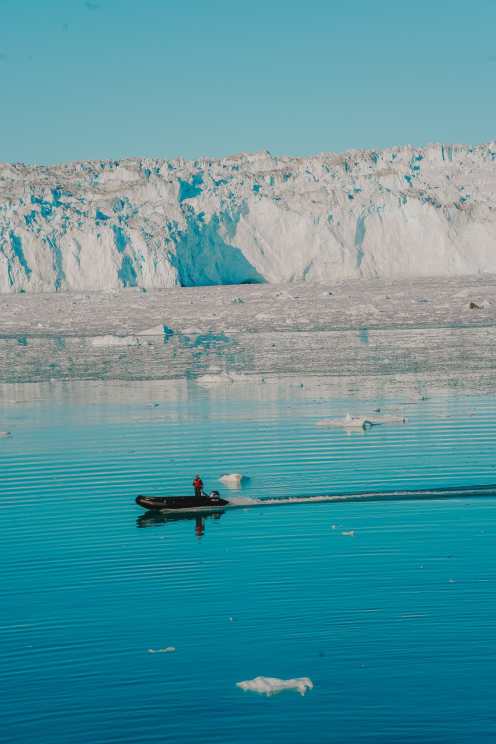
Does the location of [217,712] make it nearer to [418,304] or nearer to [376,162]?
[418,304]

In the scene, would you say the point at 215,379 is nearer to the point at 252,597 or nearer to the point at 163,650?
the point at 252,597

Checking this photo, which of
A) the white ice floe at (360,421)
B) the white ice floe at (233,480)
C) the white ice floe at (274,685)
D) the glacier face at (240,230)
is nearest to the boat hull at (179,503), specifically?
the white ice floe at (233,480)

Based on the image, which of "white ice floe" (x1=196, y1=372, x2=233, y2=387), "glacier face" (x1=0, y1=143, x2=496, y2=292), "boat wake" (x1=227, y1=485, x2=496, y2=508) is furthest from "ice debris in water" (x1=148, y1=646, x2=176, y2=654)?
"glacier face" (x1=0, y1=143, x2=496, y2=292)

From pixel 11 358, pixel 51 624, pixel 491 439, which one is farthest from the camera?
pixel 11 358

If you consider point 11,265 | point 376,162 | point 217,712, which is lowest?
point 217,712

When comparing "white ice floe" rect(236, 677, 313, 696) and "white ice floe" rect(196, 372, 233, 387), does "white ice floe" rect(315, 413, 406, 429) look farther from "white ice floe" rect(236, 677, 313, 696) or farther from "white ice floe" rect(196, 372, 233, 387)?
"white ice floe" rect(236, 677, 313, 696)

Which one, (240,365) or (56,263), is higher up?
(56,263)

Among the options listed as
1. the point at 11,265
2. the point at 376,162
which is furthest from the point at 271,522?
the point at 376,162
